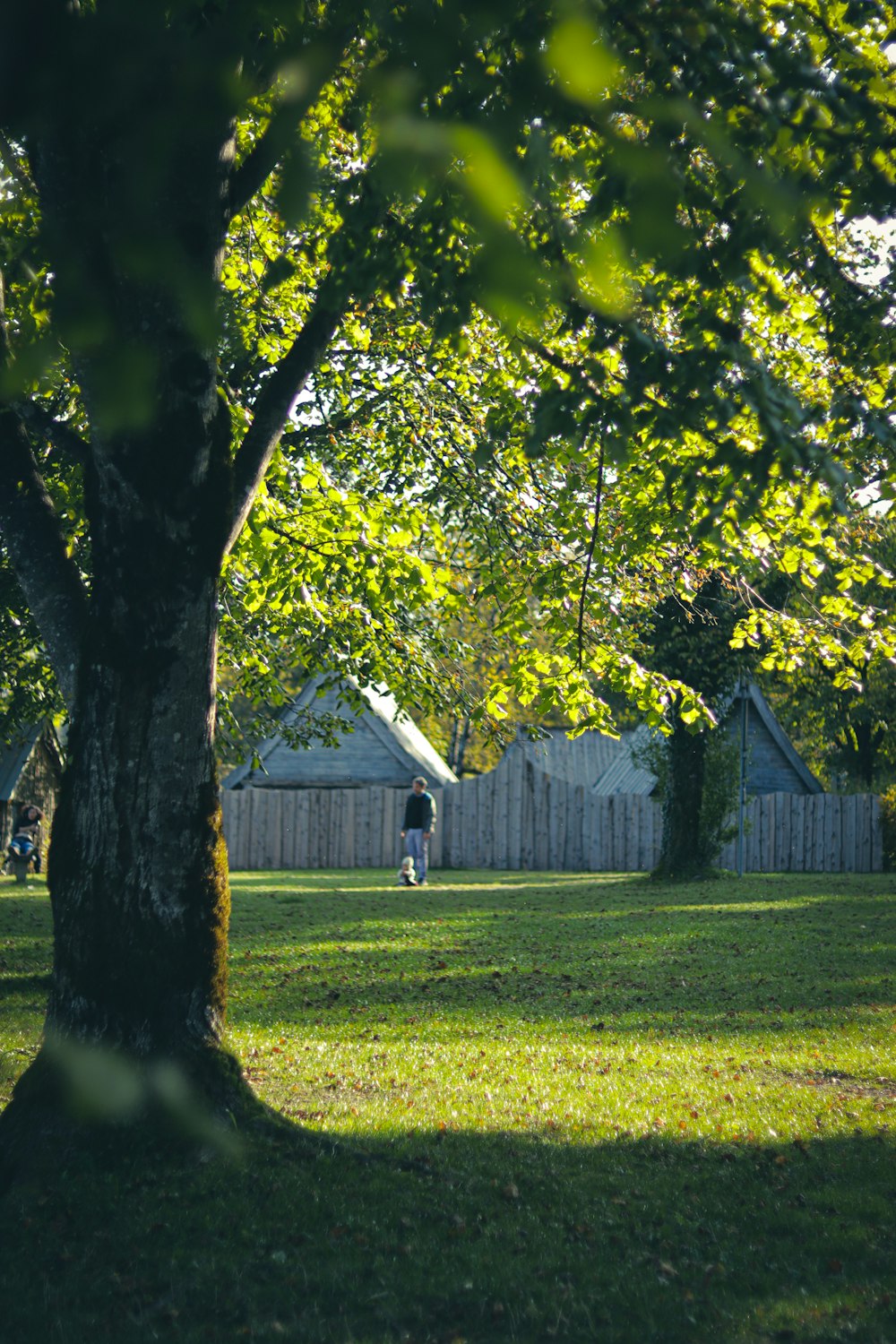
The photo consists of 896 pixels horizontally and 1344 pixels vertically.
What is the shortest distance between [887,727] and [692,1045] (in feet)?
108

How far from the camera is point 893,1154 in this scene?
5574 mm

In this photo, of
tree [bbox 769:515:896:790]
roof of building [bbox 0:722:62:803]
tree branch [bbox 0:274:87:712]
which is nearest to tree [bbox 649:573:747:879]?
tree [bbox 769:515:896:790]

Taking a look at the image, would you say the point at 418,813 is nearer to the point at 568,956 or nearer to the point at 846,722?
the point at 568,956

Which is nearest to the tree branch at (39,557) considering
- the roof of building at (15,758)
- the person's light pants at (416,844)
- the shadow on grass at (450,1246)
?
the shadow on grass at (450,1246)

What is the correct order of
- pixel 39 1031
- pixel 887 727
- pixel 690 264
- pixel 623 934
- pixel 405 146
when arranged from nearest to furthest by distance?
pixel 405 146 → pixel 690 264 → pixel 39 1031 → pixel 623 934 → pixel 887 727

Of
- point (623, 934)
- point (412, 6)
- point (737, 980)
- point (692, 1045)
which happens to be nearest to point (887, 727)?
point (623, 934)

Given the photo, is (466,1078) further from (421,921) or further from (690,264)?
(421,921)

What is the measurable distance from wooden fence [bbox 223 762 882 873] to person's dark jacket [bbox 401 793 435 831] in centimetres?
772

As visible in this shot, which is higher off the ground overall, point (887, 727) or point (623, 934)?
point (887, 727)

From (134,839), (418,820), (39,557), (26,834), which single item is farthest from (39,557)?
(26,834)

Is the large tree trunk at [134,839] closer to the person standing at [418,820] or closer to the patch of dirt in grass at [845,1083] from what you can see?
the patch of dirt in grass at [845,1083]

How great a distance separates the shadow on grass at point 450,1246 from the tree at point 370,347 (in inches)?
29.7

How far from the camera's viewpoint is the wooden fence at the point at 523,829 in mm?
30297

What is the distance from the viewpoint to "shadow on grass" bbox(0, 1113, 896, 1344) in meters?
3.74
